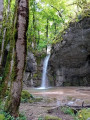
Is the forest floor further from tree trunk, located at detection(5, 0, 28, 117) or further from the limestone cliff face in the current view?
the limestone cliff face

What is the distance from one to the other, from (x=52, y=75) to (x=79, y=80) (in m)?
3.69

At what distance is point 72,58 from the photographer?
1812cm

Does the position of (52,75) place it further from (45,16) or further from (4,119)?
(4,119)

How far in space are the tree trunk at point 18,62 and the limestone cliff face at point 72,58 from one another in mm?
13636

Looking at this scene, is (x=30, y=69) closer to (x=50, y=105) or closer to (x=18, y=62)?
(x=50, y=105)

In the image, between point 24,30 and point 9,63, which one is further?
point 9,63

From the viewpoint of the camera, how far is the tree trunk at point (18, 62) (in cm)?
366

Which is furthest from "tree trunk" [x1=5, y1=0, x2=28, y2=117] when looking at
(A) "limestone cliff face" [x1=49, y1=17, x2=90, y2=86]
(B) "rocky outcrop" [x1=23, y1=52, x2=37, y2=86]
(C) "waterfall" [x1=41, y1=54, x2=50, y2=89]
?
(C) "waterfall" [x1=41, y1=54, x2=50, y2=89]

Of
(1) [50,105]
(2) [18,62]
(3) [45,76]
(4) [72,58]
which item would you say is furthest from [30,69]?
(2) [18,62]

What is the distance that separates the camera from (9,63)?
6.38 m

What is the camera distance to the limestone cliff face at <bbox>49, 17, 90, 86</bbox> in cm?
1695

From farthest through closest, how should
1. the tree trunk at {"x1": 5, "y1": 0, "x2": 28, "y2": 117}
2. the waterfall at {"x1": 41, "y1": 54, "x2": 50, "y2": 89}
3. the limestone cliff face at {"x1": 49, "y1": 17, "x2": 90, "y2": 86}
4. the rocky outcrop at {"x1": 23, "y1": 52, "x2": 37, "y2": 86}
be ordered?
the waterfall at {"x1": 41, "y1": 54, "x2": 50, "y2": 89} → the rocky outcrop at {"x1": 23, "y1": 52, "x2": 37, "y2": 86} → the limestone cliff face at {"x1": 49, "y1": 17, "x2": 90, "y2": 86} → the tree trunk at {"x1": 5, "y1": 0, "x2": 28, "y2": 117}

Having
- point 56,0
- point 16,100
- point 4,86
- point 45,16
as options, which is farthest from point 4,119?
point 45,16

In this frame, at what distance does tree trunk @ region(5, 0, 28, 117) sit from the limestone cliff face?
537 inches
